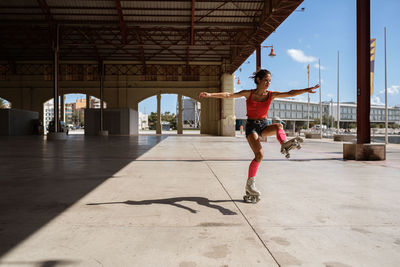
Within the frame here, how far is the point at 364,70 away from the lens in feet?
29.3

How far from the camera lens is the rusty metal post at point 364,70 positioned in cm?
892

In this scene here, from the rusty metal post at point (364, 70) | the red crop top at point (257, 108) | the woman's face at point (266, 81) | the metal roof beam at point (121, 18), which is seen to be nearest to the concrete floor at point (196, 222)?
the red crop top at point (257, 108)

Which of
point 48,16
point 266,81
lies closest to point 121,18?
point 48,16

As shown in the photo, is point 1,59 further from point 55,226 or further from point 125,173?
point 55,226

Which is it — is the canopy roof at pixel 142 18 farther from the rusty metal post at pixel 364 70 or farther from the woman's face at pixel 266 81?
the woman's face at pixel 266 81

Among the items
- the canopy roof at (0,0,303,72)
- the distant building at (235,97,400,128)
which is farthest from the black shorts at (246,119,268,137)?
the distant building at (235,97,400,128)

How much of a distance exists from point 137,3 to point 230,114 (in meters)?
13.7

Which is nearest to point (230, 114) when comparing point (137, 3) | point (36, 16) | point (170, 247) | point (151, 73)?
point (151, 73)

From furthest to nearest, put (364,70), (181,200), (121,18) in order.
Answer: (121,18) → (364,70) → (181,200)

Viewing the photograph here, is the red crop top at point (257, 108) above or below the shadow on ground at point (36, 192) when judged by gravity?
above

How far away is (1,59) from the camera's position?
106 ft

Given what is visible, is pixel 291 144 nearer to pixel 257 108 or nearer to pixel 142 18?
pixel 257 108

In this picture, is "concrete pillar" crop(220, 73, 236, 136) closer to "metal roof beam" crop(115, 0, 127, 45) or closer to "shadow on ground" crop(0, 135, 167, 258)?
"metal roof beam" crop(115, 0, 127, 45)

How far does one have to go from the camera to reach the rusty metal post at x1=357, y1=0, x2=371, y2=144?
8922 mm
